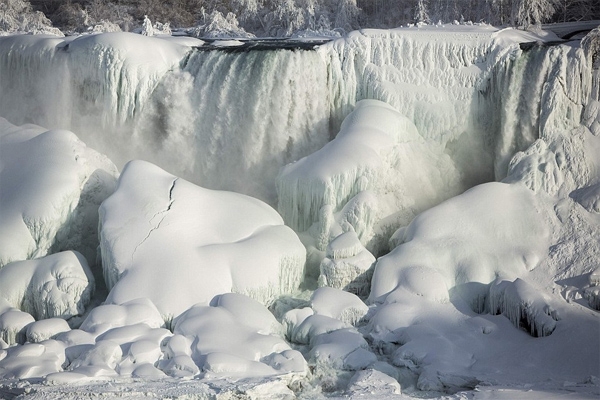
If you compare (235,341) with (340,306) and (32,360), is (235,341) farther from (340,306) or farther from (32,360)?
(32,360)

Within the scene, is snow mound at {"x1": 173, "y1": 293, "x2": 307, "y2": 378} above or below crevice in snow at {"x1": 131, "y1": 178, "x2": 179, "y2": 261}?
below

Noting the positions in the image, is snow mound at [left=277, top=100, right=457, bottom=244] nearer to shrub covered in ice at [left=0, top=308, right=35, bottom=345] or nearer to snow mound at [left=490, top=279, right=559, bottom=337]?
snow mound at [left=490, top=279, right=559, bottom=337]

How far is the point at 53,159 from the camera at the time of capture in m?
8.76

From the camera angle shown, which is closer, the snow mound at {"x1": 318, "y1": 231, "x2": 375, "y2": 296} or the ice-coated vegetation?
the ice-coated vegetation

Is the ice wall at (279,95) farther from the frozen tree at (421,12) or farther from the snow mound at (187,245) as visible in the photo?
the frozen tree at (421,12)

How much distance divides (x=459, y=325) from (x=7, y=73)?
6468 mm

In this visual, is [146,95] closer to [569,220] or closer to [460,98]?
[460,98]

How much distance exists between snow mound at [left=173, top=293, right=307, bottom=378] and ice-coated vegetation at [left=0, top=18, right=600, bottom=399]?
0.07ft

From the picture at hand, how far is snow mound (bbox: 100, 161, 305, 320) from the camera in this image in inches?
299

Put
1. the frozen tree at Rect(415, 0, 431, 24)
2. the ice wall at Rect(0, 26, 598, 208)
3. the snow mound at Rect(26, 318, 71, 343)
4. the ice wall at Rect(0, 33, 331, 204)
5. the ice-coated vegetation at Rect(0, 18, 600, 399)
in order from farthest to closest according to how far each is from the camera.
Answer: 1. the frozen tree at Rect(415, 0, 431, 24)
2. the ice wall at Rect(0, 33, 331, 204)
3. the ice wall at Rect(0, 26, 598, 208)
4. the snow mound at Rect(26, 318, 71, 343)
5. the ice-coated vegetation at Rect(0, 18, 600, 399)

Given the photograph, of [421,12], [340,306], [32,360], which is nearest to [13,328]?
[32,360]

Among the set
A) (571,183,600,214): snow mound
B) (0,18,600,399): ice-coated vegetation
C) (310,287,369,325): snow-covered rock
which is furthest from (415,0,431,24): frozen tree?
(310,287,369,325): snow-covered rock

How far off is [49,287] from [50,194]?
1.05 metres

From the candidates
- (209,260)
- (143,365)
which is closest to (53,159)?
(209,260)
